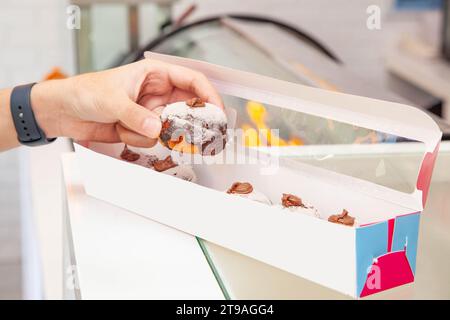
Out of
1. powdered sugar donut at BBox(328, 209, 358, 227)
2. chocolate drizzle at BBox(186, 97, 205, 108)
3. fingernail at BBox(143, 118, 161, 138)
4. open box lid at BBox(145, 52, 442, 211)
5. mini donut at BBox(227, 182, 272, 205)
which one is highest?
open box lid at BBox(145, 52, 442, 211)

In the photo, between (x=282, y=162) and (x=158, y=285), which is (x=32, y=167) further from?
(x=158, y=285)

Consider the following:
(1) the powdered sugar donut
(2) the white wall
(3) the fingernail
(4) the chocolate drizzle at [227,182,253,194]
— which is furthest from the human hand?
(2) the white wall

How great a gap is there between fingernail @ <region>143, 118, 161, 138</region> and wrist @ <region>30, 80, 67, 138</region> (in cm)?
20

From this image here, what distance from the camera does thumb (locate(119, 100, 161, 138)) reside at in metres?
0.91

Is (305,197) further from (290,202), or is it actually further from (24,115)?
(24,115)

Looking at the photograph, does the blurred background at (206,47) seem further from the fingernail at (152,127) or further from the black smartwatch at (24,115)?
the fingernail at (152,127)

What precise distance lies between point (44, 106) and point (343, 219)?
53 cm

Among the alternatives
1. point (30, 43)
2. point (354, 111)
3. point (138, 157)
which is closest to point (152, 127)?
point (138, 157)

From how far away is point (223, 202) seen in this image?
0.80 meters

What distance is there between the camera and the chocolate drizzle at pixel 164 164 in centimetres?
96

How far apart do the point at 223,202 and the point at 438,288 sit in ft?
0.77

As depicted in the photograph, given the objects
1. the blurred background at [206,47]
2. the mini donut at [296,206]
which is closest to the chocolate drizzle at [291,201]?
the mini donut at [296,206]

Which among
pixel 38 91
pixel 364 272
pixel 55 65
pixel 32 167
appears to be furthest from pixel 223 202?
pixel 55 65

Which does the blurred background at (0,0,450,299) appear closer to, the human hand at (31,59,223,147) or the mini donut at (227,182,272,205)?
the human hand at (31,59,223,147)
